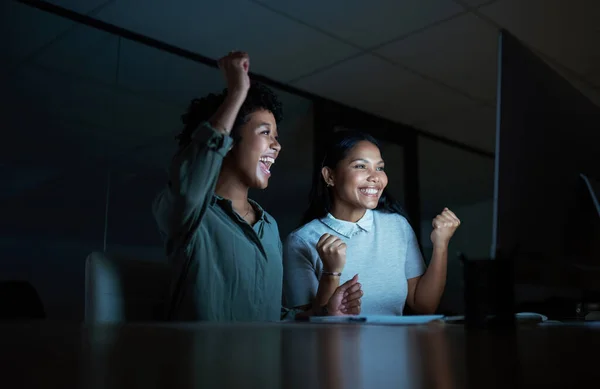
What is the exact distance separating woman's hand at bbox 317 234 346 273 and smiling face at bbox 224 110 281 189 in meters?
0.27

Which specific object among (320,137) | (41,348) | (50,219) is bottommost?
(41,348)

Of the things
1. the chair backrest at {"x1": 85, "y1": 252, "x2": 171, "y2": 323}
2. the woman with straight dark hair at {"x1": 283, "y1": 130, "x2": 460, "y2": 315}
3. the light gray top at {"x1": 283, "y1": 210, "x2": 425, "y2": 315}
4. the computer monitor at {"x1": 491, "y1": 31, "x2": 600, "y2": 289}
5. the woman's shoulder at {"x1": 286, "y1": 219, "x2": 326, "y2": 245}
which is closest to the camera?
the computer monitor at {"x1": 491, "y1": 31, "x2": 600, "y2": 289}

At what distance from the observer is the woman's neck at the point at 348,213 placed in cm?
175

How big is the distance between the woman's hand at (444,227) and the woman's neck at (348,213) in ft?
1.24

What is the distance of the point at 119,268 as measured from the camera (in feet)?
3.38

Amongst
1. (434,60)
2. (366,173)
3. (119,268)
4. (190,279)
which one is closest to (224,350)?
(119,268)

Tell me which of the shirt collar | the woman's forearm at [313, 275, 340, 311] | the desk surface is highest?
the shirt collar

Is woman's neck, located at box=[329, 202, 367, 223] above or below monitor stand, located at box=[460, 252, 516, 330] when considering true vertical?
above

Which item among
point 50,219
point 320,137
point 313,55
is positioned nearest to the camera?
point 313,55

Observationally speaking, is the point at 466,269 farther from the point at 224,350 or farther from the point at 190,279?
the point at 190,279

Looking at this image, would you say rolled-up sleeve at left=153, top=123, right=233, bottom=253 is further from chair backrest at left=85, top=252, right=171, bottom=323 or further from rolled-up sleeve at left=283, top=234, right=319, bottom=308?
rolled-up sleeve at left=283, top=234, right=319, bottom=308

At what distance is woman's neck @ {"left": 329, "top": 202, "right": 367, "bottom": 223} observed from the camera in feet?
5.75

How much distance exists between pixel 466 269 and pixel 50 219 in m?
3.05

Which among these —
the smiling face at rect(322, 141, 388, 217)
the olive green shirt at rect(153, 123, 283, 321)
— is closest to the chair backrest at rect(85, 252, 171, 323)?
the olive green shirt at rect(153, 123, 283, 321)
